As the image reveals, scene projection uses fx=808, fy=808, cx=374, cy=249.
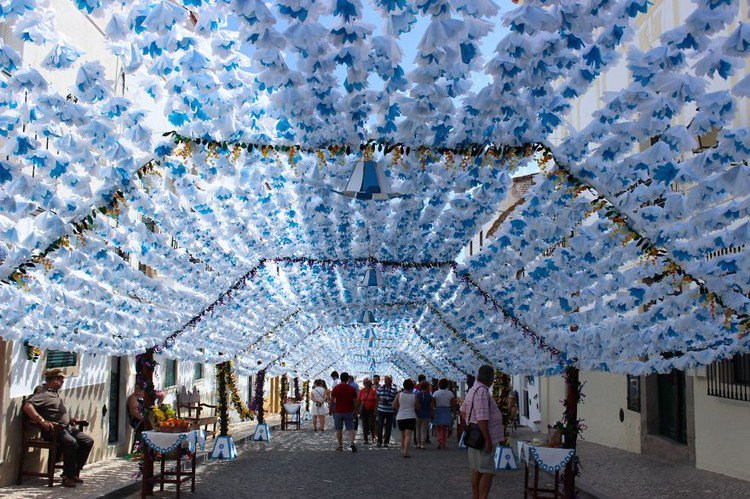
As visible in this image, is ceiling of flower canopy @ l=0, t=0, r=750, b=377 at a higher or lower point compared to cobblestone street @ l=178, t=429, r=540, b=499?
higher

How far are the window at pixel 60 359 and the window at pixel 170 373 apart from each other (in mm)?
6921

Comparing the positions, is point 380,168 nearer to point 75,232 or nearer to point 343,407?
point 75,232

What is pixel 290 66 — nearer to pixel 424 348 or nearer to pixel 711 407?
Result: pixel 711 407

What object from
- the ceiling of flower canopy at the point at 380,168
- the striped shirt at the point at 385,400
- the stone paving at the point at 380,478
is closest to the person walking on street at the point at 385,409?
the striped shirt at the point at 385,400

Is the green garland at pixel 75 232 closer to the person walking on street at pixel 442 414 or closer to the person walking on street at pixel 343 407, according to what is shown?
the person walking on street at pixel 343 407

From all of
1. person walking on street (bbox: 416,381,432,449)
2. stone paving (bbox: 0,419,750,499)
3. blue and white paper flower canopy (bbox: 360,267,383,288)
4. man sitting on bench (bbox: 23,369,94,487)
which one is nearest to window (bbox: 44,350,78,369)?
man sitting on bench (bbox: 23,369,94,487)

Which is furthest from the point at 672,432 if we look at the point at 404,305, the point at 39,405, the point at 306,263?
the point at 39,405

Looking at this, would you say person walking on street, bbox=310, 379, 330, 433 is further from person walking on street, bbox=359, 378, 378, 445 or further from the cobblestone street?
the cobblestone street

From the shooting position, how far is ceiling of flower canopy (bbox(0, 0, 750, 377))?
4.88m

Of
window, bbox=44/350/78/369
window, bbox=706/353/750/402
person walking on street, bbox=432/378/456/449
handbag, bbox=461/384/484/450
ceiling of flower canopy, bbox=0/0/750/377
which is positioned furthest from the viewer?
person walking on street, bbox=432/378/456/449

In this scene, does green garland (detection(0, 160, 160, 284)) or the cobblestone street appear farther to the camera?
the cobblestone street

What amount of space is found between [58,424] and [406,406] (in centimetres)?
801

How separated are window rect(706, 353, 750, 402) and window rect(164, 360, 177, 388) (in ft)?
45.5

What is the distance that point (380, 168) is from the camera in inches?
275
